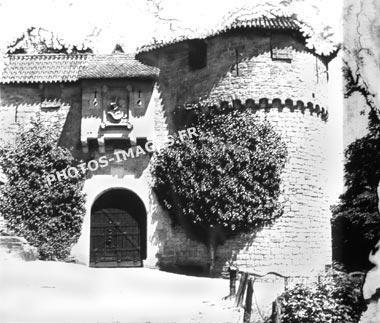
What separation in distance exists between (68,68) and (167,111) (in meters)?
3.50

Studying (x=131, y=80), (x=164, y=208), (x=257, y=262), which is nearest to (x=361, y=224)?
(x=257, y=262)

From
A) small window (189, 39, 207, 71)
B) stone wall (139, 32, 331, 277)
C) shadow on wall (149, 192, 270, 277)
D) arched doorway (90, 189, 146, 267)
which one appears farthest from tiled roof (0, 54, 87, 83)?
shadow on wall (149, 192, 270, 277)

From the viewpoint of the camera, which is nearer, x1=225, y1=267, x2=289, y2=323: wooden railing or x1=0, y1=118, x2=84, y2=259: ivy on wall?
x1=225, y1=267, x2=289, y2=323: wooden railing

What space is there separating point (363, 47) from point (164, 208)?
9025 millimetres

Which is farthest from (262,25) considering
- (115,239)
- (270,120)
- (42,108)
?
(115,239)

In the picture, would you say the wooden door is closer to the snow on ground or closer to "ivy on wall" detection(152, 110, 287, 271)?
"ivy on wall" detection(152, 110, 287, 271)

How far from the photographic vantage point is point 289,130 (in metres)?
18.1

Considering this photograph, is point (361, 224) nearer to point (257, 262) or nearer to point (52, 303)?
point (257, 262)

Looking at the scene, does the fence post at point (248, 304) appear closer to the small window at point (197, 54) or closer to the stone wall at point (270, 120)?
the stone wall at point (270, 120)

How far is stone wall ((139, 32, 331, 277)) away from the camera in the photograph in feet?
56.9

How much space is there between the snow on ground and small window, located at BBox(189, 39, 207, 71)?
6.74 metres

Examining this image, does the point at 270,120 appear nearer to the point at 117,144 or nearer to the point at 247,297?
the point at 117,144

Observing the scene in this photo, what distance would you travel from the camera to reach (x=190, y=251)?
1778 centimetres

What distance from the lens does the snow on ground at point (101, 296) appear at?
35.4 feet
